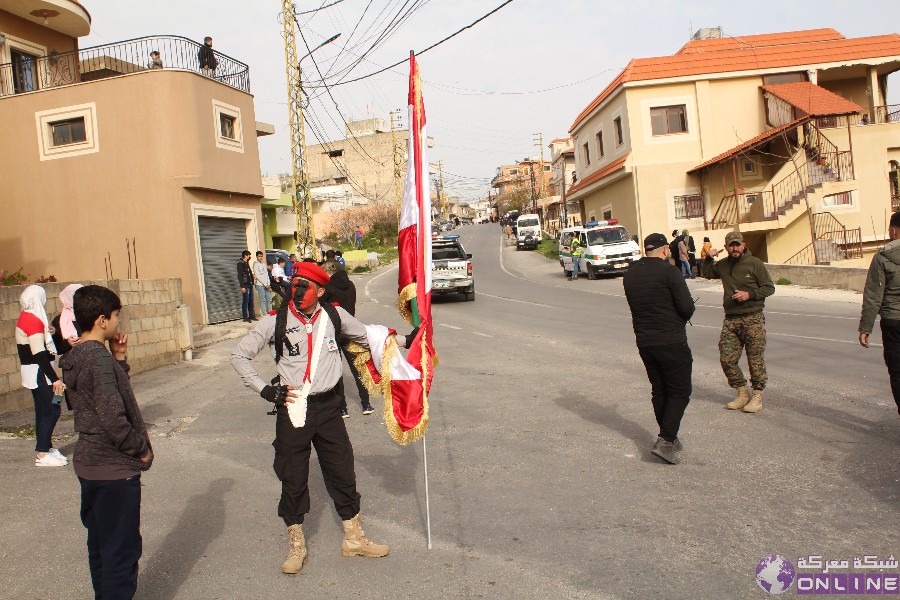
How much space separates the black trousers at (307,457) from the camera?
460 cm

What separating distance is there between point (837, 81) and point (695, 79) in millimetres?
6897

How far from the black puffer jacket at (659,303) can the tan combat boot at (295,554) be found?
10.6ft

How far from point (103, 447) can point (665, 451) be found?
4378mm

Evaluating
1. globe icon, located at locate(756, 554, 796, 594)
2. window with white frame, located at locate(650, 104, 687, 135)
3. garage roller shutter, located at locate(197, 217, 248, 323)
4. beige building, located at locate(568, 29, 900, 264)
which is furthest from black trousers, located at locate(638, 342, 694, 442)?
window with white frame, located at locate(650, 104, 687, 135)

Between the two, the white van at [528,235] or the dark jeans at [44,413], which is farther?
the white van at [528,235]

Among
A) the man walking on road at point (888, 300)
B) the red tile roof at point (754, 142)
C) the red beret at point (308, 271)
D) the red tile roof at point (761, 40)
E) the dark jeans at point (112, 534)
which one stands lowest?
the dark jeans at point (112, 534)

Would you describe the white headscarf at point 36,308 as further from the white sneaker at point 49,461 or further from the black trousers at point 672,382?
the black trousers at point 672,382

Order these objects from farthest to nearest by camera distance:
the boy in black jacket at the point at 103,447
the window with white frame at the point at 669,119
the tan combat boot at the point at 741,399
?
1. the window with white frame at the point at 669,119
2. the tan combat boot at the point at 741,399
3. the boy in black jacket at the point at 103,447

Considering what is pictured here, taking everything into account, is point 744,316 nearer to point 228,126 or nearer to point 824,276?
point 824,276

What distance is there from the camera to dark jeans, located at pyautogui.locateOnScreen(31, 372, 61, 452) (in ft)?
23.4

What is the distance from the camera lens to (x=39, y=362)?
701 centimetres

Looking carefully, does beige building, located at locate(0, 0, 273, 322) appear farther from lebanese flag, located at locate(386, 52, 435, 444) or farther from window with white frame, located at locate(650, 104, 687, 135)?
window with white frame, located at locate(650, 104, 687, 135)

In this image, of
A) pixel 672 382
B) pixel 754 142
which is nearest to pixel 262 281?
pixel 672 382

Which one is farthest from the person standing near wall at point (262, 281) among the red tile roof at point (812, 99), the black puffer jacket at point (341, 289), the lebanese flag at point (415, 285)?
the red tile roof at point (812, 99)
